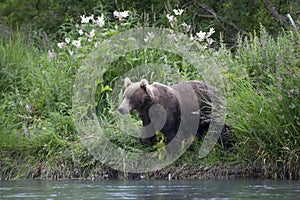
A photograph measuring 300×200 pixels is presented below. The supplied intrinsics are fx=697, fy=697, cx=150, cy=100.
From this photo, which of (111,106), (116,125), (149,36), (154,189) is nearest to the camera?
(154,189)

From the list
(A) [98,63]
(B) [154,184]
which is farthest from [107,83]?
(B) [154,184]

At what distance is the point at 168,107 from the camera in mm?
9000

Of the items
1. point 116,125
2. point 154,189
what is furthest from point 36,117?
point 154,189

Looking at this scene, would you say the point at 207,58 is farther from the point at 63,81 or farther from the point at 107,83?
the point at 63,81

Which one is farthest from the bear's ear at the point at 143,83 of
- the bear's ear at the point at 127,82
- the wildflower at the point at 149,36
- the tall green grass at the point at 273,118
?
the wildflower at the point at 149,36

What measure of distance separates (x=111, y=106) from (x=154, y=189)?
2.45 metres

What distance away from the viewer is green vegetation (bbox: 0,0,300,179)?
8.17 metres

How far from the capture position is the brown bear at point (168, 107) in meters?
8.85

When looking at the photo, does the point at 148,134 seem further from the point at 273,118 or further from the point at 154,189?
the point at 273,118

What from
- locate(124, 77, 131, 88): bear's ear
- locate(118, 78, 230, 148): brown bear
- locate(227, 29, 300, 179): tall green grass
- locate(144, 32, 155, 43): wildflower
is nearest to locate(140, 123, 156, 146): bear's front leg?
locate(118, 78, 230, 148): brown bear

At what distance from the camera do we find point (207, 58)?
9977 mm

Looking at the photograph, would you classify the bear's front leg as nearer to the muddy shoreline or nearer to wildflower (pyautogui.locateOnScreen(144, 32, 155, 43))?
the muddy shoreline

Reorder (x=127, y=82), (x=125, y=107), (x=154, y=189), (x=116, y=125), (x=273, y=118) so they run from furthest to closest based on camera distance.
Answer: (x=116, y=125), (x=127, y=82), (x=125, y=107), (x=273, y=118), (x=154, y=189)

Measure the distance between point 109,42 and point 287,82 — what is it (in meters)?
3.19
